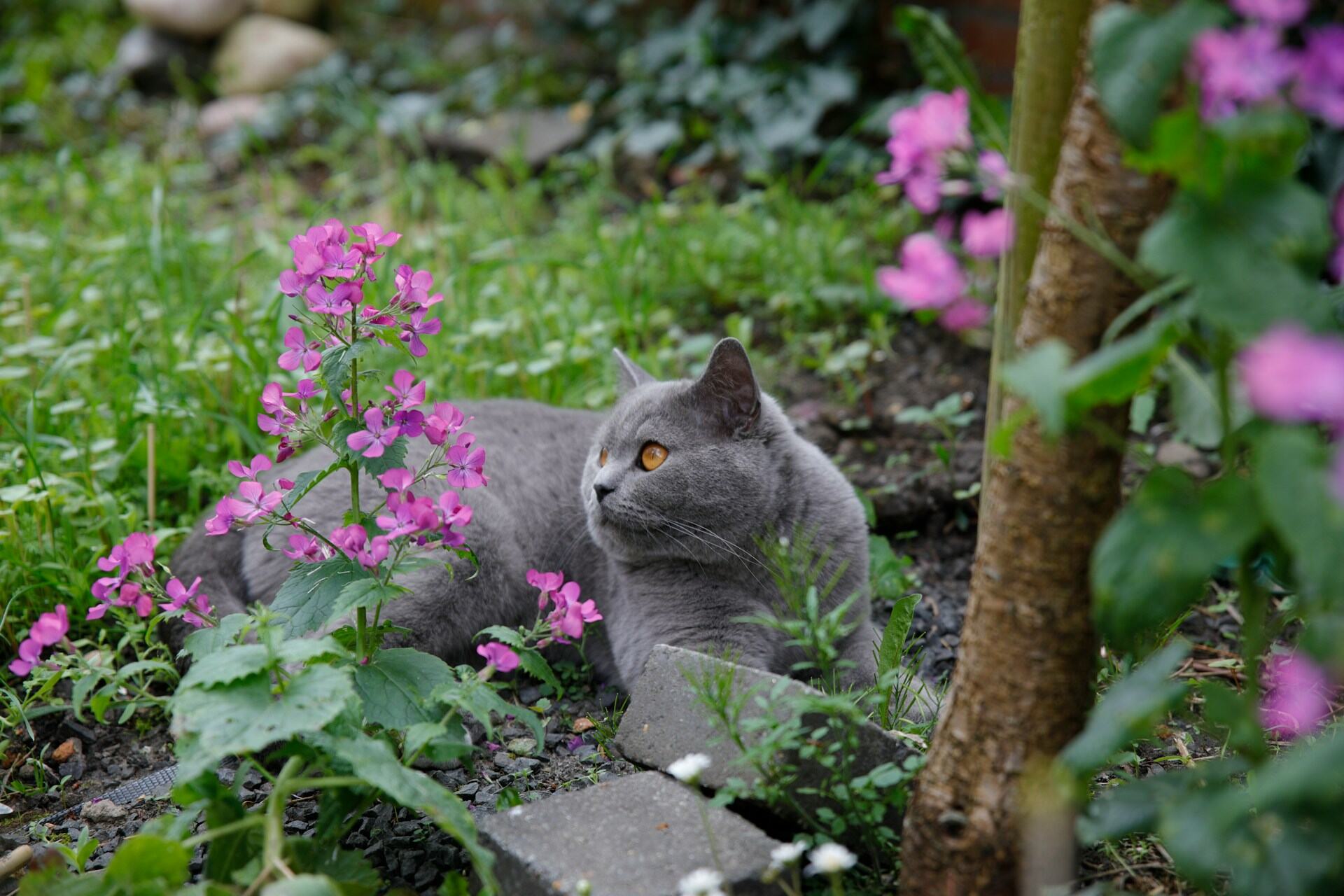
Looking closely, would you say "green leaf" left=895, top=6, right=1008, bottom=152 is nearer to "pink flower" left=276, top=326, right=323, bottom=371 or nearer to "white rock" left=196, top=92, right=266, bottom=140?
"pink flower" left=276, top=326, right=323, bottom=371

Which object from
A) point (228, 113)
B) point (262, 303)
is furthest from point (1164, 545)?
point (228, 113)

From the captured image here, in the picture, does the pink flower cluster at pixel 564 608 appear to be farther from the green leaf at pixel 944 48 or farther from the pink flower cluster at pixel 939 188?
the green leaf at pixel 944 48

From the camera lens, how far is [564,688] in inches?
95.7

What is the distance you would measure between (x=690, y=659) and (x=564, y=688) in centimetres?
67

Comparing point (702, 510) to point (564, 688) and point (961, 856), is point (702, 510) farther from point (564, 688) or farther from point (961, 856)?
point (961, 856)

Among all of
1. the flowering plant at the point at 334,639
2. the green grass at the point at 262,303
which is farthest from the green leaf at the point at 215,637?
the green grass at the point at 262,303

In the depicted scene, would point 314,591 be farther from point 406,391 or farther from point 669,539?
point 669,539

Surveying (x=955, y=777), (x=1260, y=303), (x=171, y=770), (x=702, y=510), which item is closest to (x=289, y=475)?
(x=171, y=770)

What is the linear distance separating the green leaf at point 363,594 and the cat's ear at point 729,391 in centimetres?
89

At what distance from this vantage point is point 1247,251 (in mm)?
978

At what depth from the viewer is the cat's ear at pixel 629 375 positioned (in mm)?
2615

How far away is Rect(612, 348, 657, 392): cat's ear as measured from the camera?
8.58ft

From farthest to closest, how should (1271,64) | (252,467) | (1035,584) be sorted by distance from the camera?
(252,467), (1035,584), (1271,64)

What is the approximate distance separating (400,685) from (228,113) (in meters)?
5.38
